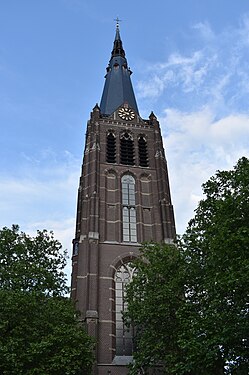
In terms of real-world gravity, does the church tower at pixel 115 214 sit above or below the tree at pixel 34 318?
above

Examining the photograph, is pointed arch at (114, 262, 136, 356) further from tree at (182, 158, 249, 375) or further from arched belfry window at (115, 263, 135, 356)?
tree at (182, 158, 249, 375)

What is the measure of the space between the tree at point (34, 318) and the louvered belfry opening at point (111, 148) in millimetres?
16218

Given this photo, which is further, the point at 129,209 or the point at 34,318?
the point at 129,209

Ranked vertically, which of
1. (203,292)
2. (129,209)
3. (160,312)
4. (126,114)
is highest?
(126,114)

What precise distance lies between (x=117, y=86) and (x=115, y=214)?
2058cm

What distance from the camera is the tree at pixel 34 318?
17.2 metres

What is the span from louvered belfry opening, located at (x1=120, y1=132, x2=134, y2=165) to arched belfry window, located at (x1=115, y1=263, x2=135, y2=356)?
11.3 metres

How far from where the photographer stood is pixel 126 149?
1535 inches

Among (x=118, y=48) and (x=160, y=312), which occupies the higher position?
(x=118, y=48)

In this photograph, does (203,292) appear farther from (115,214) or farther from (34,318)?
(115,214)

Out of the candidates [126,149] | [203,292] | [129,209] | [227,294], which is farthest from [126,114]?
[227,294]

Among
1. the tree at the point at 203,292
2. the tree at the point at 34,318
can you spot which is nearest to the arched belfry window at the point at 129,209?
the tree at the point at 203,292

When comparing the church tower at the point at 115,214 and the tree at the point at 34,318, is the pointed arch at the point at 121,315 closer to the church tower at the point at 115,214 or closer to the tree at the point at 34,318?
the church tower at the point at 115,214

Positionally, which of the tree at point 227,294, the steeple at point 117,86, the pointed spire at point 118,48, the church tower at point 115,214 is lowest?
the tree at point 227,294
